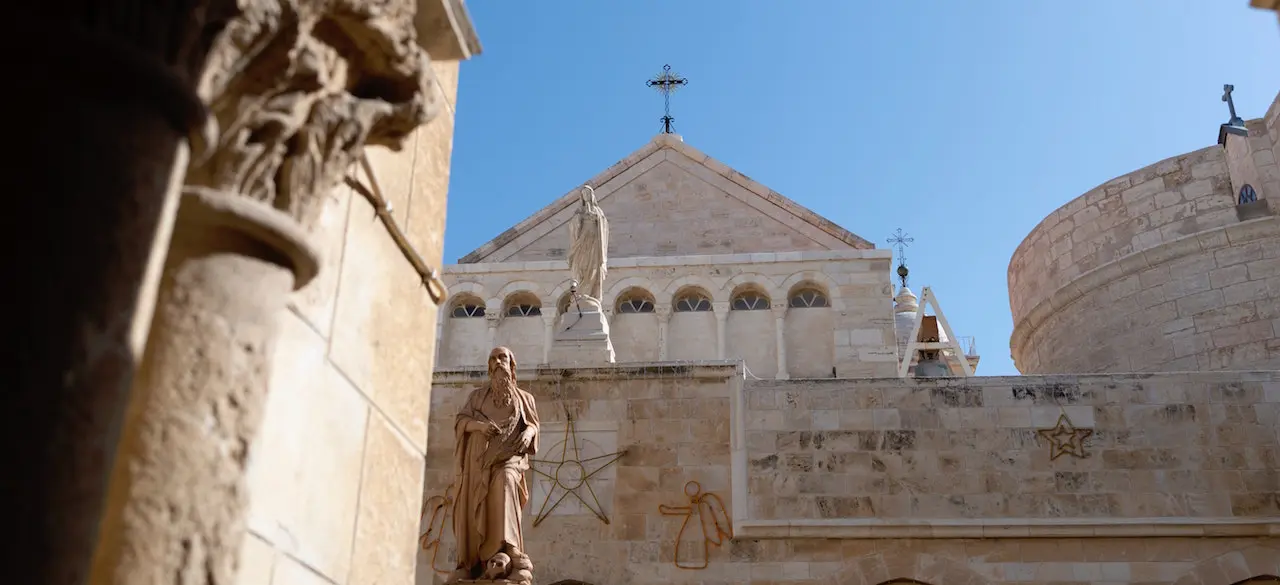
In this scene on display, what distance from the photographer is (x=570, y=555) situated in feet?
37.3

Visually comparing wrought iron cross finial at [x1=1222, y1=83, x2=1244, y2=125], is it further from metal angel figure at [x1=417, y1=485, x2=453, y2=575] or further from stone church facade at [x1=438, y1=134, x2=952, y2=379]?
metal angel figure at [x1=417, y1=485, x2=453, y2=575]

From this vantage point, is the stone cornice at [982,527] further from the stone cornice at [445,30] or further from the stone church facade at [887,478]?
the stone cornice at [445,30]

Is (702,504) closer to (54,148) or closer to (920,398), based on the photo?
(920,398)

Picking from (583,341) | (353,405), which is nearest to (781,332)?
(583,341)

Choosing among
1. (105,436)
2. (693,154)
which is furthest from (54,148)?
(693,154)

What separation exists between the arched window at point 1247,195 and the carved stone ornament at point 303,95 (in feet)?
54.4

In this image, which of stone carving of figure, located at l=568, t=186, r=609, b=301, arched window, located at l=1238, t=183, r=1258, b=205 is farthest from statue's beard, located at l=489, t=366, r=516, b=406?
arched window, located at l=1238, t=183, r=1258, b=205

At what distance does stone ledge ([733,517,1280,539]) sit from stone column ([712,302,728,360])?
9.71 m

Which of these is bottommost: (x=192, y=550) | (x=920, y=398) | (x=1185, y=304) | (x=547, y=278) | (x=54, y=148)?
(x=192, y=550)

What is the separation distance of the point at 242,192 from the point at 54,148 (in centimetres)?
59

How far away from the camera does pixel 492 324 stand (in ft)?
71.1

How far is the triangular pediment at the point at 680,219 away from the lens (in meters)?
22.5

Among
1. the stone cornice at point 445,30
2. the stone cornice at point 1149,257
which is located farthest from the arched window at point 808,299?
the stone cornice at point 445,30

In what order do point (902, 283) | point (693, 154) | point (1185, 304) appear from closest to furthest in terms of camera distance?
point (1185, 304) < point (693, 154) < point (902, 283)
